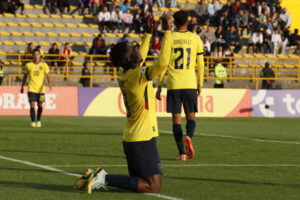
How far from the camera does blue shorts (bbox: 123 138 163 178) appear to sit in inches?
312

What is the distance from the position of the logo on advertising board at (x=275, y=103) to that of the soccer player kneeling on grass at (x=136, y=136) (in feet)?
70.9

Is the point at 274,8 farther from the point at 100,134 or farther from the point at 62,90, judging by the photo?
the point at 100,134

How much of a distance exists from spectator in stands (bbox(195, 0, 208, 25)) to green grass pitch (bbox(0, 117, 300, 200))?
1942cm

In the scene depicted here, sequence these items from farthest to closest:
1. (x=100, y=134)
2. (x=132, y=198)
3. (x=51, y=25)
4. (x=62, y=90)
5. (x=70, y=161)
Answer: (x=51, y=25) < (x=62, y=90) < (x=100, y=134) < (x=70, y=161) < (x=132, y=198)

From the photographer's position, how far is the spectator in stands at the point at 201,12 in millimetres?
37347

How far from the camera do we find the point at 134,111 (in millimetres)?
8055

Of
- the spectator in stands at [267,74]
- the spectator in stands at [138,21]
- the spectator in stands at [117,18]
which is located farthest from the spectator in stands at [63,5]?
the spectator in stands at [267,74]

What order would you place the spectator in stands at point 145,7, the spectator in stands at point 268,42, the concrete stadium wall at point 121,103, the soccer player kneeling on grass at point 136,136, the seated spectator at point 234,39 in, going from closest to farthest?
the soccer player kneeling on grass at point 136,136 < the concrete stadium wall at point 121,103 < the spectator in stands at point 145,7 < the seated spectator at point 234,39 < the spectator in stands at point 268,42

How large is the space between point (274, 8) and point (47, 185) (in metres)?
33.2

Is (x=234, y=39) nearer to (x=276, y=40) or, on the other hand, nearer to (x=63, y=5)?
(x=276, y=40)

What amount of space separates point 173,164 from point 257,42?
87.9 ft

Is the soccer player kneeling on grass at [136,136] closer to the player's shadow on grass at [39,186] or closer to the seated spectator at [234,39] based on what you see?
the player's shadow on grass at [39,186]

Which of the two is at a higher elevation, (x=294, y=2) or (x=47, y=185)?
(x=294, y=2)

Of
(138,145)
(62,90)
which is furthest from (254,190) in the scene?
(62,90)
